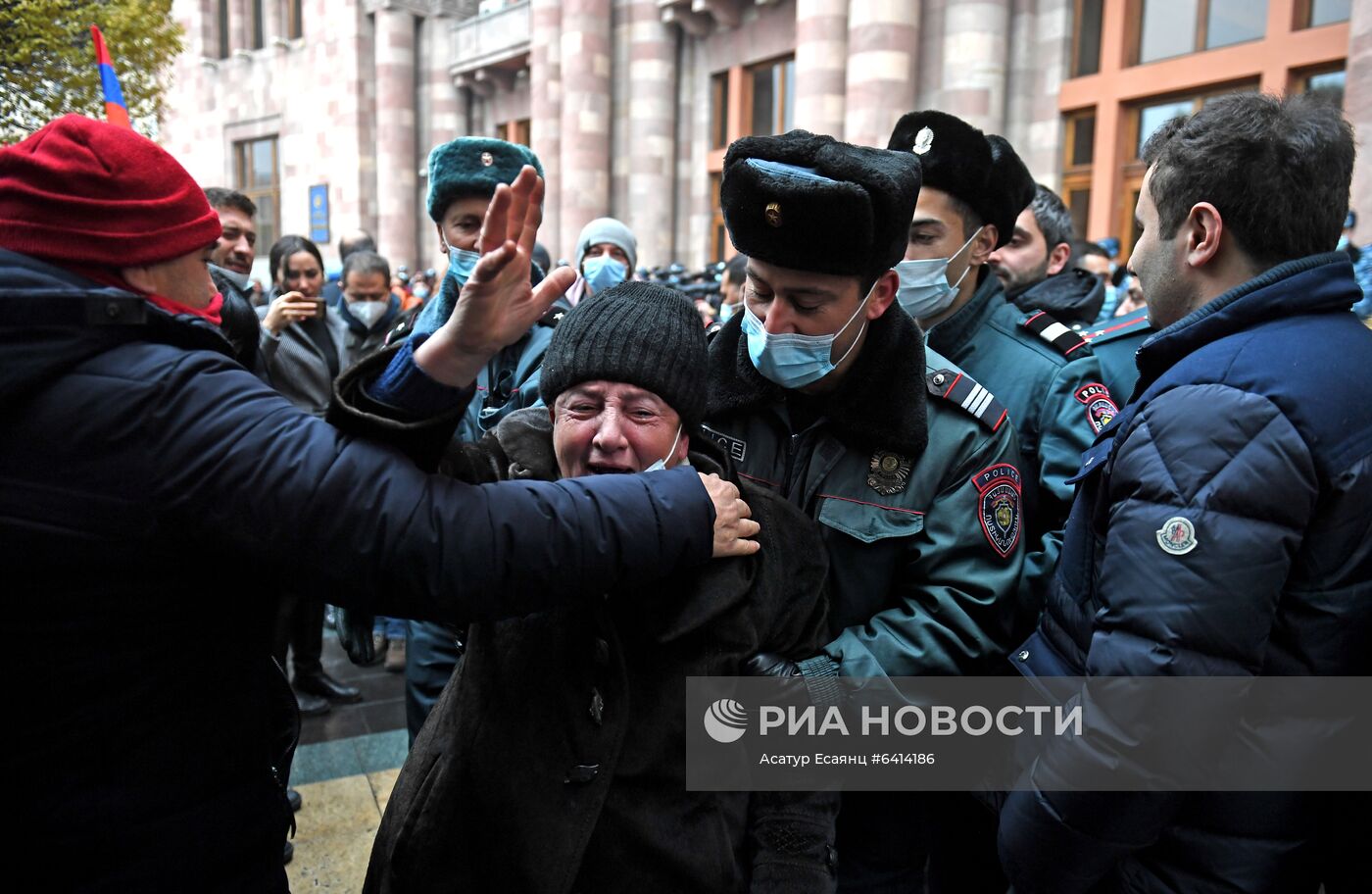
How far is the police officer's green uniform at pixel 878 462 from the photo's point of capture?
1707 millimetres

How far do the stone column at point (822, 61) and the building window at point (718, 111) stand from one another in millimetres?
3171

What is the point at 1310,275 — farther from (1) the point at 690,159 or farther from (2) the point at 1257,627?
(1) the point at 690,159

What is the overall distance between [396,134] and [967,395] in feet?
59.8

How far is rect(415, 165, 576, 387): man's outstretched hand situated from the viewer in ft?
3.67

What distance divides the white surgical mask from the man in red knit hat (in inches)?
168

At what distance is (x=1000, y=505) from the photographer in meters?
1.79

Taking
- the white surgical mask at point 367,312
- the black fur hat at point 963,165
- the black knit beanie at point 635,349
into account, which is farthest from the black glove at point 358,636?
the white surgical mask at point 367,312

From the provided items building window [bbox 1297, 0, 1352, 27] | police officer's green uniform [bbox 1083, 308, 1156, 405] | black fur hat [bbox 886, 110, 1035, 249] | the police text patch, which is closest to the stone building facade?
building window [bbox 1297, 0, 1352, 27]

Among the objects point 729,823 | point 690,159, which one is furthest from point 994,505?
point 690,159

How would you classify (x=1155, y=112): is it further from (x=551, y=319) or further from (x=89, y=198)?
(x=89, y=198)

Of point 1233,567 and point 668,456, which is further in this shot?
point 668,456

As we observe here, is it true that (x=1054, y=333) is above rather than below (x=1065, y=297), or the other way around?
below

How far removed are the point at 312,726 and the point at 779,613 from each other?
123 inches

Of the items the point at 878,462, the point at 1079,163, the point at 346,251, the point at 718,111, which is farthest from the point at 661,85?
the point at 878,462
